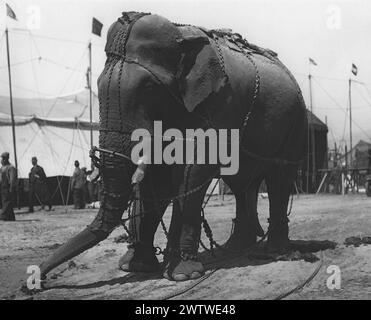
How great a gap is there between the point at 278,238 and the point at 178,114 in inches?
86.6

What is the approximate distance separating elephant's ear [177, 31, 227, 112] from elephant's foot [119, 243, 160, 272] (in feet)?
5.50

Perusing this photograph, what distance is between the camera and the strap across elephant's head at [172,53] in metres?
5.74

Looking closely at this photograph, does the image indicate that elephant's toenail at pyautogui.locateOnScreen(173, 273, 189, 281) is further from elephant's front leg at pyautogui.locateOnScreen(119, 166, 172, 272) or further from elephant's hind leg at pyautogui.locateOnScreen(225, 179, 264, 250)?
elephant's hind leg at pyautogui.locateOnScreen(225, 179, 264, 250)

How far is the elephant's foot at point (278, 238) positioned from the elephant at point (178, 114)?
1cm

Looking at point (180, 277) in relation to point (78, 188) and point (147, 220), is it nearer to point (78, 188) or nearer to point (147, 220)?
point (147, 220)

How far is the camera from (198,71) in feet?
19.8

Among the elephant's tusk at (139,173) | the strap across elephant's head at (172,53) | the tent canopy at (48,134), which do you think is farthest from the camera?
the tent canopy at (48,134)

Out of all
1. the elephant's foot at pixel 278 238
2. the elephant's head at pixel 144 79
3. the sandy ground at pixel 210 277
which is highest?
the elephant's head at pixel 144 79

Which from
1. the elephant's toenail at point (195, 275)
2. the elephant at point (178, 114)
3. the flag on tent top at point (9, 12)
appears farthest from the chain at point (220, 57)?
the flag on tent top at point (9, 12)

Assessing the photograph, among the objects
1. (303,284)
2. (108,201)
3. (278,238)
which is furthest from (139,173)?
(278,238)

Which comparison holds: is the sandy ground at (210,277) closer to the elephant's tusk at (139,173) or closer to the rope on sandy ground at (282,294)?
the rope on sandy ground at (282,294)

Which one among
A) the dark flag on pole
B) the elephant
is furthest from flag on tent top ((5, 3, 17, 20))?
the elephant

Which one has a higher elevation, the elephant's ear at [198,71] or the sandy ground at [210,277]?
the elephant's ear at [198,71]

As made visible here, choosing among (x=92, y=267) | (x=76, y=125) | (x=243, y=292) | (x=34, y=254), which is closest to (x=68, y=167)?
(x=76, y=125)
